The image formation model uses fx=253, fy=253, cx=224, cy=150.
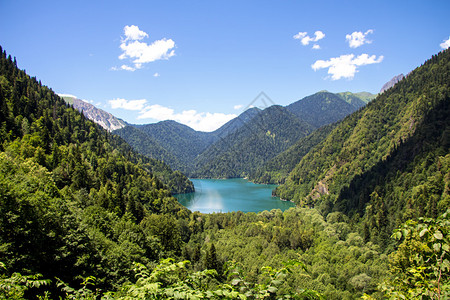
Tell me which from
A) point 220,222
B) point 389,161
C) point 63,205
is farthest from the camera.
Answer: point 389,161

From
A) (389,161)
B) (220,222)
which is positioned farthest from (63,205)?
(389,161)

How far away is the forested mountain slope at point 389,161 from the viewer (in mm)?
78375

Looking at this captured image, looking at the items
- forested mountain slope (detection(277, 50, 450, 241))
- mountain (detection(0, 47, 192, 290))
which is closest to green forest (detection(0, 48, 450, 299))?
mountain (detection(0, 47, 192, 290))

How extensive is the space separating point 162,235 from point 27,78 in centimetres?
9354

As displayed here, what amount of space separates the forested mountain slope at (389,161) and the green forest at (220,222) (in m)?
0.63

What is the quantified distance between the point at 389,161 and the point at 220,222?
8112 cm

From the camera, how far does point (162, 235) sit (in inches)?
1816

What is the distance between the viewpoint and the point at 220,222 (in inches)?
3285

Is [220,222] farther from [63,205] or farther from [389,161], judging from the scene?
[389,161]

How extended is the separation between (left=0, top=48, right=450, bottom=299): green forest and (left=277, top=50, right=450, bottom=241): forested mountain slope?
0.63 meters

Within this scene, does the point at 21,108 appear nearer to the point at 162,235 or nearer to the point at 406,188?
the point at 162,235

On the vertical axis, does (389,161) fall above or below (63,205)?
below

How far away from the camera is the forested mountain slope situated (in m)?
78.4

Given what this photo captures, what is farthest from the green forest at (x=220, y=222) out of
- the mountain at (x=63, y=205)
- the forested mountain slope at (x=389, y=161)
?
the forested mountain slope at (x=389, y=161)
